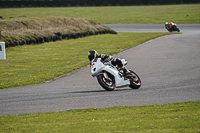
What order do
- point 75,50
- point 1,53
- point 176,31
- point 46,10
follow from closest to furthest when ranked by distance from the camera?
point 1,53, point 75,50, point 176,31, point 46,10

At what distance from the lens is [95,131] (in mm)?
6148

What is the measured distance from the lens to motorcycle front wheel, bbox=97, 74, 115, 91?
1049 cm

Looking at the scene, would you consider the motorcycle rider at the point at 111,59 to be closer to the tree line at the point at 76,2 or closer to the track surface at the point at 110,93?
the track surface at the point at 110,93

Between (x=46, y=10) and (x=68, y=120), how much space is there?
53566 mm

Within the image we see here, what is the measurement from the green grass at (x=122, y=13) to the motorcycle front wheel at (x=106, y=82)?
36725mm

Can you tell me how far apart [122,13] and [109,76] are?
47.5 m

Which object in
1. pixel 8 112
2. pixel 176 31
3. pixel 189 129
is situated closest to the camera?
pixel 189 129

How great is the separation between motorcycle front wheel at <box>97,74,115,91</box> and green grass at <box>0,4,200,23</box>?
1446 inches

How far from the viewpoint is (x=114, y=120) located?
22.9 ft

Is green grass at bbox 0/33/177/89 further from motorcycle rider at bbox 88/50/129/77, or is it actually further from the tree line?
the tree line

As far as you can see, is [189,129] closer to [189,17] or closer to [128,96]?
[128,96]

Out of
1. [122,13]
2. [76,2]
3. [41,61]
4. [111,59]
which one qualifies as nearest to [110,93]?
[111,59]

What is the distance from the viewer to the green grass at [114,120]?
626 cm

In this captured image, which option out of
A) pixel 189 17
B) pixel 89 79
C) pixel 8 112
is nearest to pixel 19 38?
pixel 89 79
